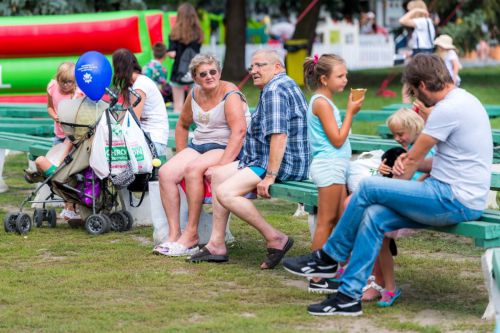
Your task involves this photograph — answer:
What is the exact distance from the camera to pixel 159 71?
572 inches

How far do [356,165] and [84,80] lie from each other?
99.4 inches

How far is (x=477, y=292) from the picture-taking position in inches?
249

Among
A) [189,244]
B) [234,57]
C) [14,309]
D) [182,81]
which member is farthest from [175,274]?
[234,57]

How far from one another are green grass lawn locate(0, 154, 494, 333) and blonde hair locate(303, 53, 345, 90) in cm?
116

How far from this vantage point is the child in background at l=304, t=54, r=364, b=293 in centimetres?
632

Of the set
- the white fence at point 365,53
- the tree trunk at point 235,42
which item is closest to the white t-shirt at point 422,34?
the tree trunk at point 235,42

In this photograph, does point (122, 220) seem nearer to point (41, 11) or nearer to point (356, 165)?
point (356, 165)

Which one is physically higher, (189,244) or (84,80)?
(84,80)

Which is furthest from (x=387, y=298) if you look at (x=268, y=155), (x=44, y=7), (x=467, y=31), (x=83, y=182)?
(x=467, y=31)

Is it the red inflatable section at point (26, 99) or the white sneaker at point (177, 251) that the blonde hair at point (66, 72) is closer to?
the white sneaker at point (177, 251)

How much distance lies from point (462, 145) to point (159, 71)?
9.24 m

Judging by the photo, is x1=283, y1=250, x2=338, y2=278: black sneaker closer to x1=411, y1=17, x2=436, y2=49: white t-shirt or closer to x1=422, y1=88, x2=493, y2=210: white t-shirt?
x1=422, y1=88, x2=493, y2=210: white t-shirt

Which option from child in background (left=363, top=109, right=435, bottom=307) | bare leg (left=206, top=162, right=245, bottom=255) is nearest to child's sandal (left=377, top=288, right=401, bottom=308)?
child in background (left=363, top=109, right=435, bottom=307)

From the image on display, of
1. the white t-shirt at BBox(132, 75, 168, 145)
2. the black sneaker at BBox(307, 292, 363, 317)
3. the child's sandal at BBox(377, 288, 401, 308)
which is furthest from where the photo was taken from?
the white t-shirt at BBox(132, 75, 168, 145)
